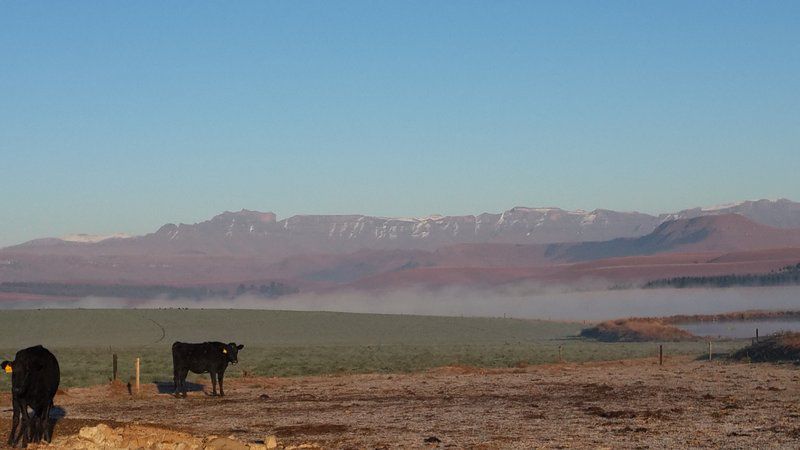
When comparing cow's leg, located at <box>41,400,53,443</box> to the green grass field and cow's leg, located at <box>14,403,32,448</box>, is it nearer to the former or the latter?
cow's leg, located at <box>14,403,32,448</box>

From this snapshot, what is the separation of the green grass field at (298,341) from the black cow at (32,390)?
2117 centimetres

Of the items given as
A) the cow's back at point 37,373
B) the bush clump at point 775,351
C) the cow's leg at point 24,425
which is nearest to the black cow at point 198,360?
the cow's back at point 37,373

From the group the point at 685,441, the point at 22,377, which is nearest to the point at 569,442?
the point at 685,441

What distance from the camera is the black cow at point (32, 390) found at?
2291 centimetres

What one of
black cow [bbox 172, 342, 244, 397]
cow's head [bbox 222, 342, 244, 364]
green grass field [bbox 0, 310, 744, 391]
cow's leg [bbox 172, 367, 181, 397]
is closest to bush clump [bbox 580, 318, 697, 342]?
green grass field [bbox 0, 310, 744, 391]

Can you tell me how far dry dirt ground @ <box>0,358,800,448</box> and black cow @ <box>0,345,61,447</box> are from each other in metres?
1.52

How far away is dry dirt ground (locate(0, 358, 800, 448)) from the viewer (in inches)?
935

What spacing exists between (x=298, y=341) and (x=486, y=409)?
Answer: 74.2m

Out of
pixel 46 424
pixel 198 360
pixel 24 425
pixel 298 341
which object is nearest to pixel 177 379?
pixel 198 360

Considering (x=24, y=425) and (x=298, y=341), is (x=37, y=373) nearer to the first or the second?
(x=24, y=425)

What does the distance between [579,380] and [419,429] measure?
55.2ft

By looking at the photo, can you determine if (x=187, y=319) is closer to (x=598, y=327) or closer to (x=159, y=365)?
(x=598, y=327)

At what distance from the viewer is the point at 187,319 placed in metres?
129

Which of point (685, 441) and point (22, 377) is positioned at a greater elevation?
point (22, 377)
